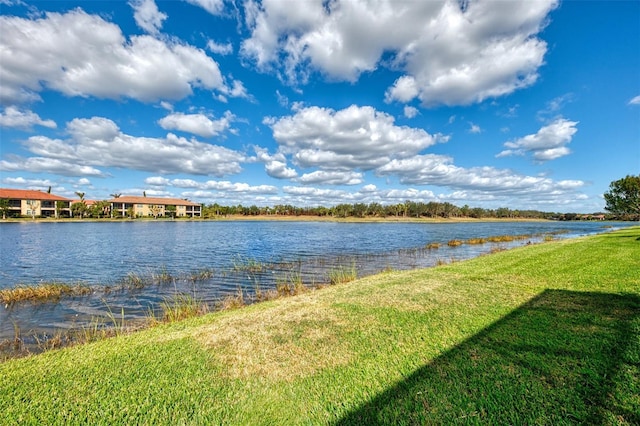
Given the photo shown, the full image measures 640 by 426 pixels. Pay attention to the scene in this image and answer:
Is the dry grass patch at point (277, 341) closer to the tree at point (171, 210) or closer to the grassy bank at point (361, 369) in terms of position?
the grassy bank at point (361, 369)

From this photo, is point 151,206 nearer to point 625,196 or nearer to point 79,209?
point 79,209

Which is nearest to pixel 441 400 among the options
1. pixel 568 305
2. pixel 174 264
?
pixel 568 305

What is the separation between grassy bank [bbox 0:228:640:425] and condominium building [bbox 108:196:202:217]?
108 metres

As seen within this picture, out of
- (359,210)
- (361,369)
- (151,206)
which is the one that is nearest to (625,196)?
(361,369)

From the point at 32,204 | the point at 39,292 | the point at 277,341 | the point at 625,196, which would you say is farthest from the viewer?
the point at 32,204

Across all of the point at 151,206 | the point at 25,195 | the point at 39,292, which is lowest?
the point at 39,292

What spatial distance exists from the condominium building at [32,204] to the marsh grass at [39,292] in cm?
8537

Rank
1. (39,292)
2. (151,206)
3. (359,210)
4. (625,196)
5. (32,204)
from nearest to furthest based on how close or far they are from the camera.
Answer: (39,292), (625,196), (32,204), (151,206), (359,210)

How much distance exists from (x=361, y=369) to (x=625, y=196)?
46.6 m

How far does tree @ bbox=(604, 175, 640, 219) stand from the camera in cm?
3216

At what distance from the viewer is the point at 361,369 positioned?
3.95 m

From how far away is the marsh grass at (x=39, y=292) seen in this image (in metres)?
10.5

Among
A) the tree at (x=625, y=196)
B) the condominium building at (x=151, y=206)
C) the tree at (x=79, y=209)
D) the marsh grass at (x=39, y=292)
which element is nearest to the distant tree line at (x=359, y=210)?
the condominium building at (x=151, y=206)

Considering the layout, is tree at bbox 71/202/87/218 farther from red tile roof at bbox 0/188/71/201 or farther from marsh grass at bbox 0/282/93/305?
marsh grass at bbox 0/282/93/305
